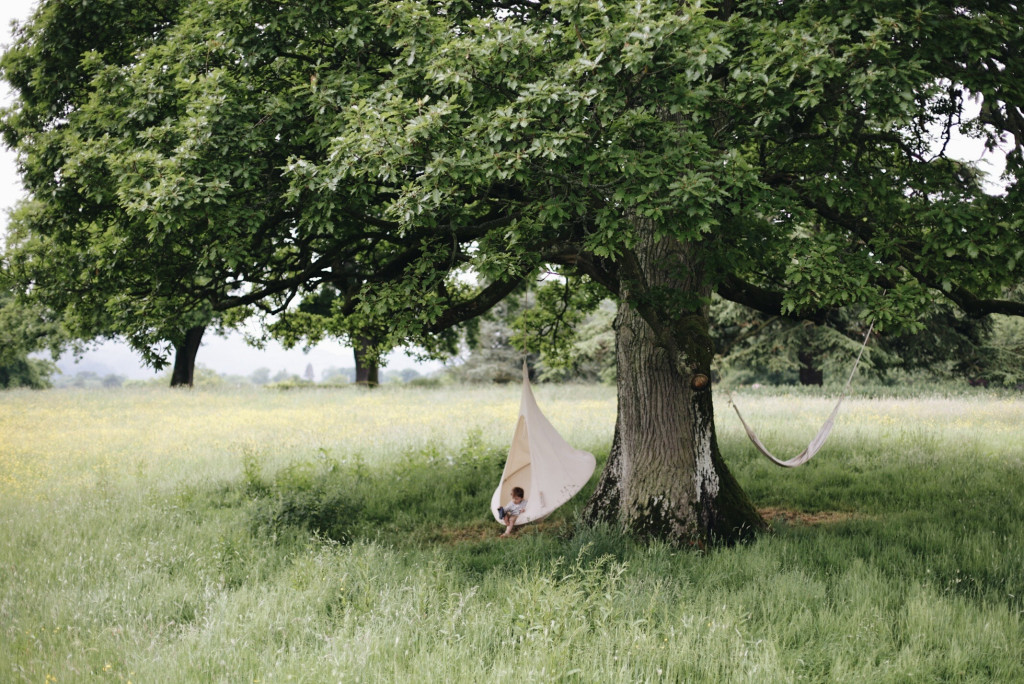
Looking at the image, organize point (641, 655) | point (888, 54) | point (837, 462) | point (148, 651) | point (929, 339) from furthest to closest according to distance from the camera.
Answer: point (929, 339)
point (837, 462)
point (888, 54)
point (148, 651)
point (641, 655)

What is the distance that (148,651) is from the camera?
4.68m

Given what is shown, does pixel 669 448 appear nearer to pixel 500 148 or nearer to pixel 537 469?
pixel 537 469

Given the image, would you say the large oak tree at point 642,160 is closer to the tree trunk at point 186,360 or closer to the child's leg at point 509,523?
the child's leg at point 509,523

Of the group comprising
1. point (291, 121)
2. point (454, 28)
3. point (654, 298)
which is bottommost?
point (654, 298)

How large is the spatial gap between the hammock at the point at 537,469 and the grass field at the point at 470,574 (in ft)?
1.35

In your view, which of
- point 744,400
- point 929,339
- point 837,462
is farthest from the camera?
point 929,339

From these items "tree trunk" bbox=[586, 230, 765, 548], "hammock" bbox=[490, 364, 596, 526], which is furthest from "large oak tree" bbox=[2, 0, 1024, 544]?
"hammock" bbox=[490, 364, 596, 526]

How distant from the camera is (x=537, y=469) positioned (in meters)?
8.00

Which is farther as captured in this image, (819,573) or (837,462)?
(837,462)

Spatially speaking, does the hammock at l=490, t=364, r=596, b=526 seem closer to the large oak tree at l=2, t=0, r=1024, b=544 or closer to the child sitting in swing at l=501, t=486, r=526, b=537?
the child sitting in swing at l=501, t=486, r=526, b=537

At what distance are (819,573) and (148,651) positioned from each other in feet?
17.8

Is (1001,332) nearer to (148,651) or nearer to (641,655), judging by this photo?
(641,655)

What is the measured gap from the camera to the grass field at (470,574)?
4422 mm

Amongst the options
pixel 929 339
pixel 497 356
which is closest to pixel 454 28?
pixel 929 339
